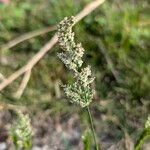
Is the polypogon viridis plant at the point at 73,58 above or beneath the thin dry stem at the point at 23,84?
beneath

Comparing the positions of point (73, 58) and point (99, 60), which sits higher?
point (99, 60)

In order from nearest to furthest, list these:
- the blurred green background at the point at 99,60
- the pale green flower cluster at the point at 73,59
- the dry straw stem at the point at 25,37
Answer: the pale green flower cluster at the point at 73,59 < the blurred green background at the point at 99,60 < the dry straw stem at the point at 25,37

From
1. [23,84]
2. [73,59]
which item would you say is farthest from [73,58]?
[23,84]

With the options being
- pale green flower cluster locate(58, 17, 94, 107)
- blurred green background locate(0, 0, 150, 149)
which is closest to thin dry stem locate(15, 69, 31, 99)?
blurred green background locate(0, 0, 150, 149)

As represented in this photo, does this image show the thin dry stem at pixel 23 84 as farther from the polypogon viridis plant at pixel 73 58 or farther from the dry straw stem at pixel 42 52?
the polypogon viridis plant at pixel 73 58

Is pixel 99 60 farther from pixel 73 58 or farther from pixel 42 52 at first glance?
pixel 73 58

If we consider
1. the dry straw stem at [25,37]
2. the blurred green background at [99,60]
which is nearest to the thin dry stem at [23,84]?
the blurred green background at [99,60]

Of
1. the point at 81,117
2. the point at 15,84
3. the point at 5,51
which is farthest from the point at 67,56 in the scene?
the point at 5,51
